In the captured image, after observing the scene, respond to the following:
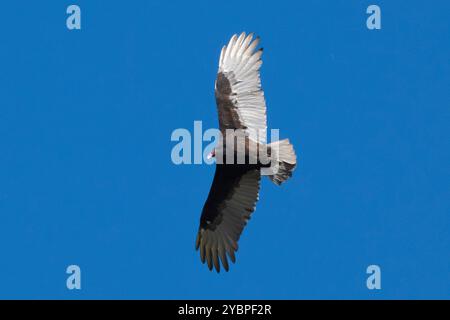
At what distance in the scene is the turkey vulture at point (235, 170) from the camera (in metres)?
17.1

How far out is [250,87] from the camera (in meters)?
17.2

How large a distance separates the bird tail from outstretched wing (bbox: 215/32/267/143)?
22cm

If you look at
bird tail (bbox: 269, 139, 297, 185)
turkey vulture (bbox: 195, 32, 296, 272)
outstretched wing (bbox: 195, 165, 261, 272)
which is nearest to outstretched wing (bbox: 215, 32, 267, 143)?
turkey vulture (bbox: 195, 32, 296, 272)

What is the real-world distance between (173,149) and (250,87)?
173 cm

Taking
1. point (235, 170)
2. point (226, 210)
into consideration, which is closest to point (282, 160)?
point (235, 170)

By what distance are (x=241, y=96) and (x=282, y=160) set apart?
106cm

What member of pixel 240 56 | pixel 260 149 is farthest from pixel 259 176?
pixel 240 56

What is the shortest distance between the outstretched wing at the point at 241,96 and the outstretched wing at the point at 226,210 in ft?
1.85

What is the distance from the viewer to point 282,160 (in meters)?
17.0

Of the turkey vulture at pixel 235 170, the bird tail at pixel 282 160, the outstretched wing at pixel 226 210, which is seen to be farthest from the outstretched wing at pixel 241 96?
the outstretched wing at pixel 226 210

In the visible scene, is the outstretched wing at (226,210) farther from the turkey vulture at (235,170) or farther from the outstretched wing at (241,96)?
the outstretched wing at (241,96)

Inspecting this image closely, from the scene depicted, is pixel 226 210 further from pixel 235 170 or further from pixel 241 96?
pixel 241 96

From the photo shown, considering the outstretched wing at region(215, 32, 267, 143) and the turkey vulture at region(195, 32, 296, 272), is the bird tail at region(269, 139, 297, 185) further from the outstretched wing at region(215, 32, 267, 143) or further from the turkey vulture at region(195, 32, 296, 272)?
the outstretched wing at region(215, 32, 267, 143)
